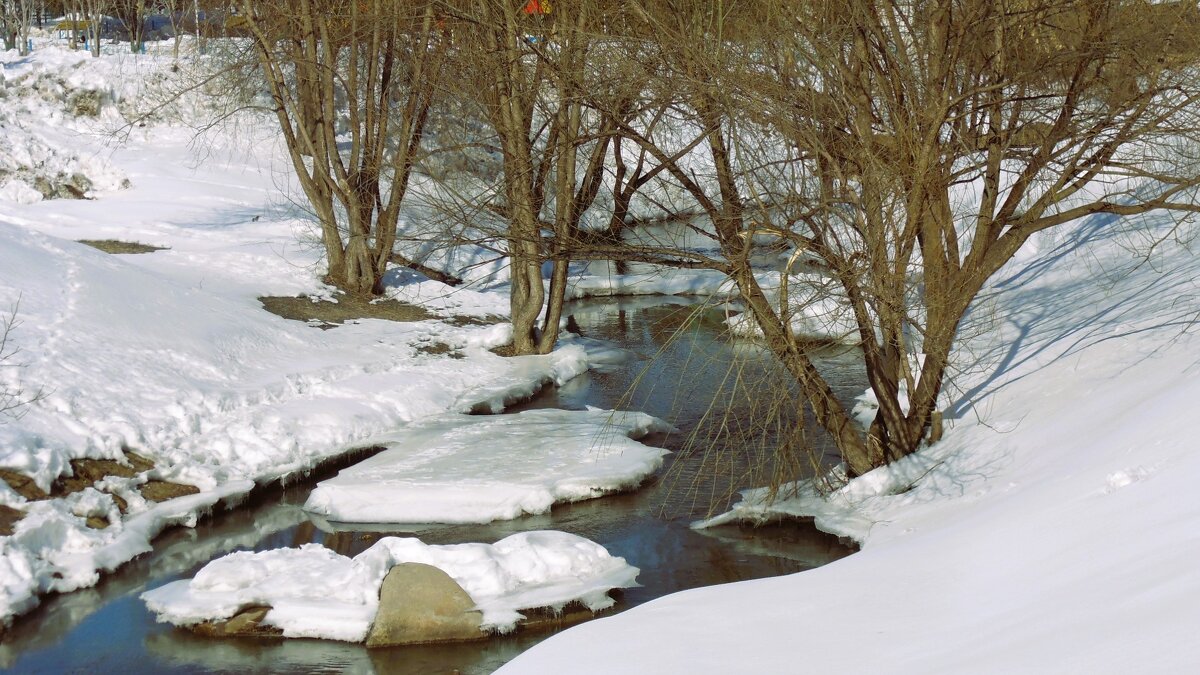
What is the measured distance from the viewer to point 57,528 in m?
9.09

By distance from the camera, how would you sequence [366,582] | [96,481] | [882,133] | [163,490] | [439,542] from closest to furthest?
1. [366,582]
2. [439,542]
3. [882,133]
4. [96,481]
5. [163,490]

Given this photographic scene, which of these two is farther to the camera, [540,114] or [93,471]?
[540,114]

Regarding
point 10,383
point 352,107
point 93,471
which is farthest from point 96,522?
point 352,107

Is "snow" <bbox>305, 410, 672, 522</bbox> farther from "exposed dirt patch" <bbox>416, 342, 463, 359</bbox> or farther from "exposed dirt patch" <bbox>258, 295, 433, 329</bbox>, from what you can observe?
"exposed dirt patch" <bbox>258, 295, 433, 329</bbox>

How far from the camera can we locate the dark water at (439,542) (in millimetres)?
7445

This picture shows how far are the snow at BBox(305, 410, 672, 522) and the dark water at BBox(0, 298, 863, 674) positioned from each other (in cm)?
21

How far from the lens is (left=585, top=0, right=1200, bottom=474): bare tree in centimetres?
860

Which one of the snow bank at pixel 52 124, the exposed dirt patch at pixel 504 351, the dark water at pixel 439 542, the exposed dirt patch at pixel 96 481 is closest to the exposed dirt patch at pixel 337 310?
the exposed dirt patch at pixel 504 351

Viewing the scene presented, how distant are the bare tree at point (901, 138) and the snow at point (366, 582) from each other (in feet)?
7.49

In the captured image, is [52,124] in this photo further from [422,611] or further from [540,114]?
[422,611]

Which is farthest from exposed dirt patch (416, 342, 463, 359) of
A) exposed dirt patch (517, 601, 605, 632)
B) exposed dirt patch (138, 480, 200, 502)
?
exposed dirt patch (517, 601, 605, 632)

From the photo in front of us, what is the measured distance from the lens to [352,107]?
18047 millimetres

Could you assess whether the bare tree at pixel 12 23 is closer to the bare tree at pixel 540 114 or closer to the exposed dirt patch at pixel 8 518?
the bare tree at pixel 540 114

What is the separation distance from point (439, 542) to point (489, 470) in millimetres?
1612
